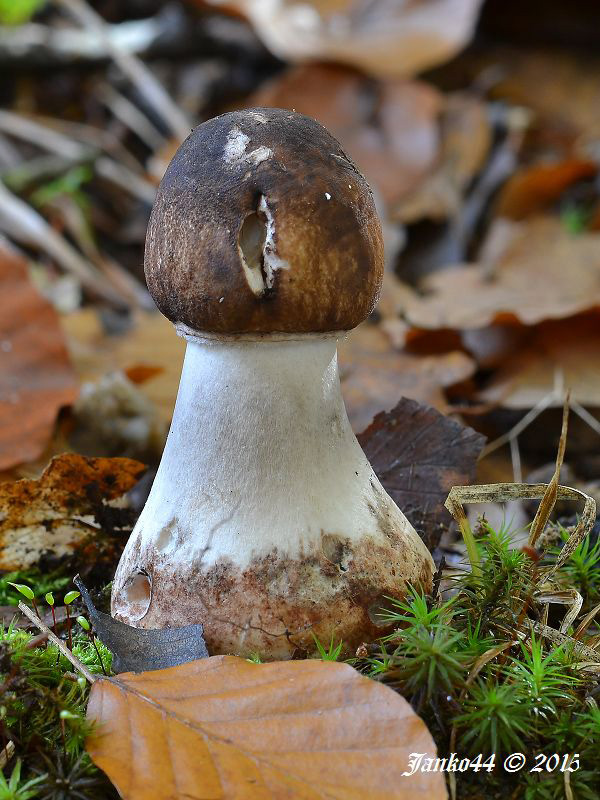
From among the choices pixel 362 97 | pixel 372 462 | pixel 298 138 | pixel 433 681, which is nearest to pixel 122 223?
pixel 362 97

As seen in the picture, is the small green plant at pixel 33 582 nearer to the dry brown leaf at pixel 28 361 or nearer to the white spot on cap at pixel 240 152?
the dry brown leaf at pixel 28 361

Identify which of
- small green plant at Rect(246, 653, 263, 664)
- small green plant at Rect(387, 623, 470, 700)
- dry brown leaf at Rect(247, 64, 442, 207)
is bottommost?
small green plant at Rect(246, 653, 263, 664)

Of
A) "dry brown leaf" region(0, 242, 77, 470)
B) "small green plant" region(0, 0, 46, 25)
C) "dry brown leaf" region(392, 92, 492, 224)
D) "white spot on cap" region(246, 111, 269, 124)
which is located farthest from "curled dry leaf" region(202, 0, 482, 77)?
"white spot on cap" region(246, 111, 269, 124)

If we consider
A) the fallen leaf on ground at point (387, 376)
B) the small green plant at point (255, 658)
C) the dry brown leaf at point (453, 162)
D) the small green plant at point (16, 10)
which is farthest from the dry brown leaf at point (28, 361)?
the small green plant at point (16, 10)

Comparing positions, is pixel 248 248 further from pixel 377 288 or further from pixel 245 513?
pixel 245 513

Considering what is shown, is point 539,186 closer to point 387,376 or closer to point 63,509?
point 387,376

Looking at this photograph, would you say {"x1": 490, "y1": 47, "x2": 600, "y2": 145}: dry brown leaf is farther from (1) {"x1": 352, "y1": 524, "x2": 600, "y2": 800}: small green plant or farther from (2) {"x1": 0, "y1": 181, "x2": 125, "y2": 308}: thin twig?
(1) {"x1": 352, "y1": 524, "x2": 600, "y2": 800}: small green plant
